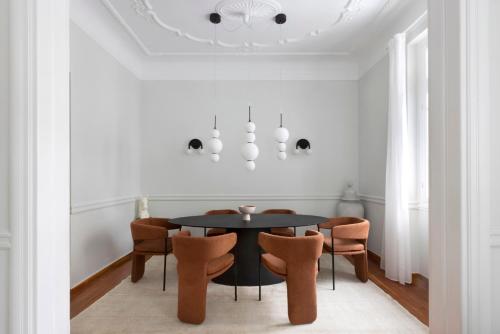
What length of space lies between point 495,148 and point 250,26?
356cm

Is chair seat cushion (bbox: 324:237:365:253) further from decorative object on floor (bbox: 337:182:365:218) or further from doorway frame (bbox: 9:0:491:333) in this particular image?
doorway frame (bbox: 9:0:491:333)

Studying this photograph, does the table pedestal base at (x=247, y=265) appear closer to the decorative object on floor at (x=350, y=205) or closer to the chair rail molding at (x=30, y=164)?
the decorative object on floor at (x=350, y=205)

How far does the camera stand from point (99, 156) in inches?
171

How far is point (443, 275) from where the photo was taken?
6.02 ft

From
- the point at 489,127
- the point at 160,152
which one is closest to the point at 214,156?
the point at 160,152

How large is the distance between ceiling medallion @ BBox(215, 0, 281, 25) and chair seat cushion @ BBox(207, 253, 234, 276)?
113 inches

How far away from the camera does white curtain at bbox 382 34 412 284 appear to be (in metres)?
3.92

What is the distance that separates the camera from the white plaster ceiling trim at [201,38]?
392 cm

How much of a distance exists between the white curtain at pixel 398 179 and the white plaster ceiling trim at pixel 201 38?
2.27 feet

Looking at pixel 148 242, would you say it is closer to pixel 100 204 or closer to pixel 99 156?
pixel 100 204

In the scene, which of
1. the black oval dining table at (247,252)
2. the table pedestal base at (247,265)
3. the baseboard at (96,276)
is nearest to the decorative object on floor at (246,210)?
the black oval dining table at (247,252)

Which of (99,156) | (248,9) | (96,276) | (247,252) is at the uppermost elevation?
(248,9)

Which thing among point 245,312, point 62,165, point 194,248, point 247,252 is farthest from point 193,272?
point 62,165

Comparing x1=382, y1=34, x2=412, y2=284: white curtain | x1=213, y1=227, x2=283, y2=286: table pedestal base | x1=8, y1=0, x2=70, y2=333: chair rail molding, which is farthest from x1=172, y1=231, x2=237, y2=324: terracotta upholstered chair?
x1=382, y1=34, x2=412, y2=284: white curtain
